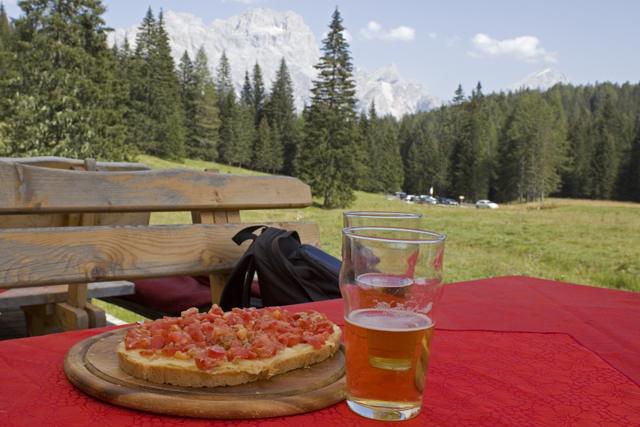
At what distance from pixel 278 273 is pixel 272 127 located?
60.0m

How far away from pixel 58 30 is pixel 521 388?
28.7 m

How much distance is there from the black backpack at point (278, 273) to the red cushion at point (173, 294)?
0.71 metres

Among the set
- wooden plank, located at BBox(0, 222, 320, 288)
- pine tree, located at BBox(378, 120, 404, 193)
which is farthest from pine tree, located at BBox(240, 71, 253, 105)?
wooden plank, located at BBox(0, 222, 320, 288)

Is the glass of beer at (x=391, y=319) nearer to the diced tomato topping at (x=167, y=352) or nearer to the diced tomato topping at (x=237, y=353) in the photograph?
the diced tomato topping at (x=237, y=353)

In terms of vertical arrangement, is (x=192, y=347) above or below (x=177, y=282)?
above

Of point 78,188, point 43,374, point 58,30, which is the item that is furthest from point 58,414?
point 58,30

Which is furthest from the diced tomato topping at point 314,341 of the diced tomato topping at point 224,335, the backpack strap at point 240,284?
the backpack strap at point 240,284

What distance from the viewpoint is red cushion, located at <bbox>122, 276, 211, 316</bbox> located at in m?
2.80

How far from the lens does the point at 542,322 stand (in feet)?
4.54

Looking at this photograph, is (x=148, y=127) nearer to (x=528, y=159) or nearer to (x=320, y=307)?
(x=528, y=159)

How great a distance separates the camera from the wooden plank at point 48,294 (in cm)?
253

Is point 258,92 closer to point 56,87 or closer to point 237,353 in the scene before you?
point 56,87

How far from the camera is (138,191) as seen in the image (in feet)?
6.98

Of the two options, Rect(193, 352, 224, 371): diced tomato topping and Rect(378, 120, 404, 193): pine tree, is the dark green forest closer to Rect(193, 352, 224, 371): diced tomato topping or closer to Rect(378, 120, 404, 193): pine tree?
Rect(378, 120, 404, 193): pine tree
